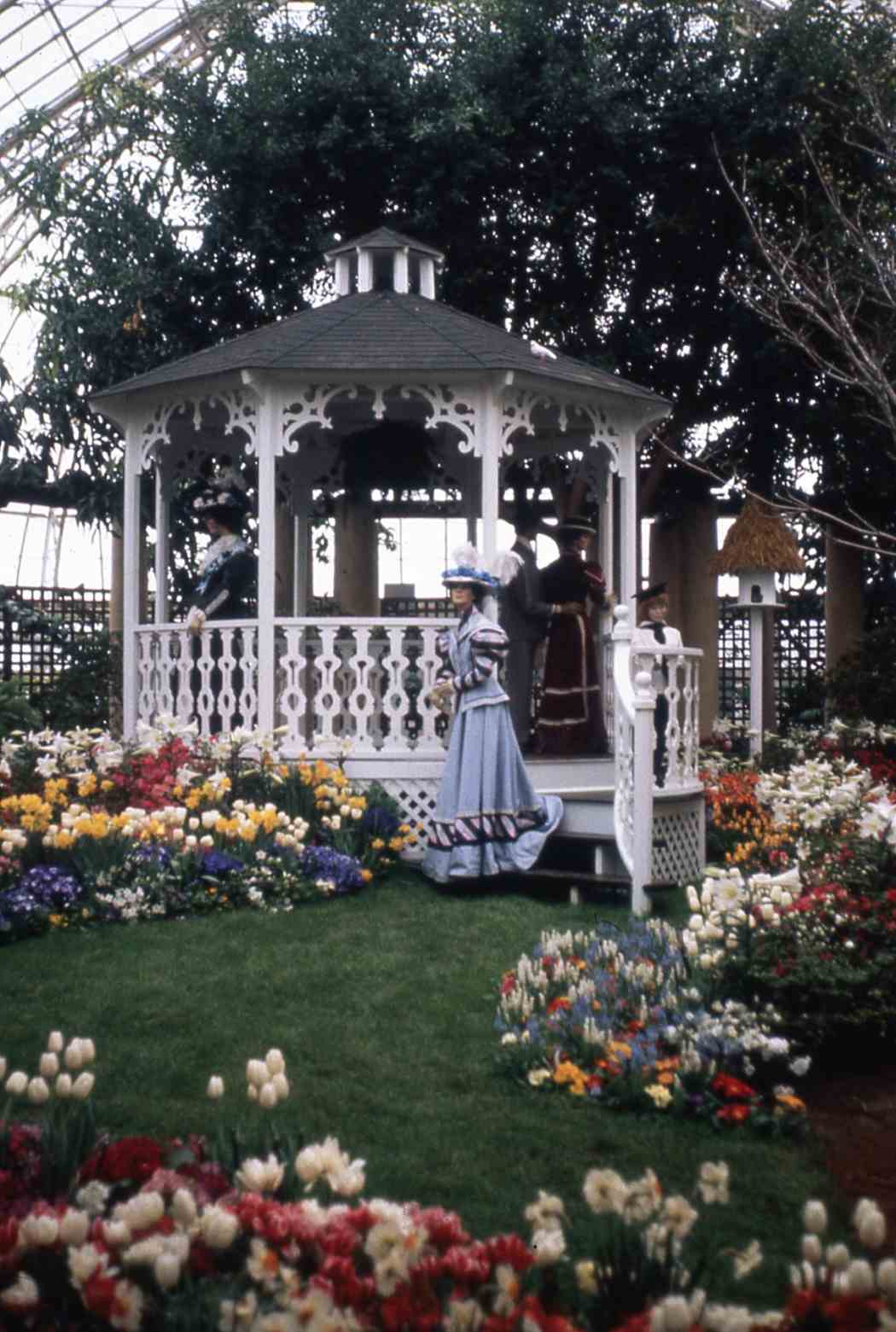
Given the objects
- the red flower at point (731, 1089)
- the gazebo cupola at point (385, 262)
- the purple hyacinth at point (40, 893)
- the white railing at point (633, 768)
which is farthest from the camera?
the gazebo cupola at point (385, 262)

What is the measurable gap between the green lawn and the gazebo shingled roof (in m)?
3.83

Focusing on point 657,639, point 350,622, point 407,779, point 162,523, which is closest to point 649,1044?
point 407,779

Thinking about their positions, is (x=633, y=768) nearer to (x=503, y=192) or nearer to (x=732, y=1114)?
(x=732, y=1114)

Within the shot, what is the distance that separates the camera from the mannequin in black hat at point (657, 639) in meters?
10.0

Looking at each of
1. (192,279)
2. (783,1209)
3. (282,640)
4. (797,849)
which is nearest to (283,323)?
(282,640)

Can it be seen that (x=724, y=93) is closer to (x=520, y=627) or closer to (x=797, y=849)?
(x=520, y=627)

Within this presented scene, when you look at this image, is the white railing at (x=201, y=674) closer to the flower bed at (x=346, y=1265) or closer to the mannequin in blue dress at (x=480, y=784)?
the mannequin in blue dress at (x=480, y=784)

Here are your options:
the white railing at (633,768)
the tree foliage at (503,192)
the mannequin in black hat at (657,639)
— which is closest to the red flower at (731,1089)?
the white railing at (633,768)

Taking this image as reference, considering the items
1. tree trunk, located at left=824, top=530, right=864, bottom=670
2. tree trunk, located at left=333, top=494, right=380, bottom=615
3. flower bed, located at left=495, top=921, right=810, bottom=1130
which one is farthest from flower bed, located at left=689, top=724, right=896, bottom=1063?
tree trunk, located at left=333, top=494, right=380, bottom=615

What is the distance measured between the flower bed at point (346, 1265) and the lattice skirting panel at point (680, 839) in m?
6.00

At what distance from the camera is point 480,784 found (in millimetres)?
9164

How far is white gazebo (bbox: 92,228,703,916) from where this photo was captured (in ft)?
33.6

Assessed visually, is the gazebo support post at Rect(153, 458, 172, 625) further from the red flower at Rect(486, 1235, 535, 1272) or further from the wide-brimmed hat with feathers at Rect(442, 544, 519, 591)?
the red flower at Rect(486, 1235, 535, 1272)

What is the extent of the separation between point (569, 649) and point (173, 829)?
373 centimetres
